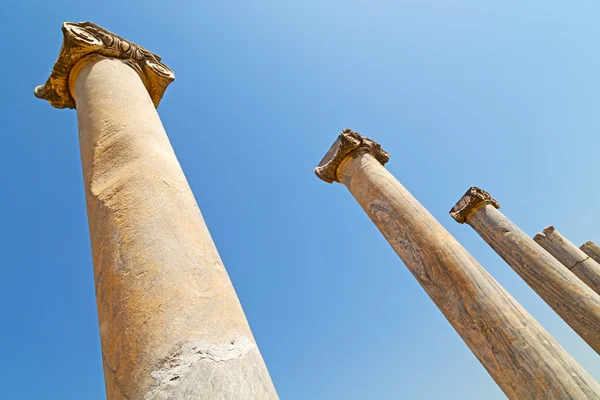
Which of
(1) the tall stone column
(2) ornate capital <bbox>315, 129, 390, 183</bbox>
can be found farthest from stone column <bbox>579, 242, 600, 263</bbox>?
(1) the tall stone column

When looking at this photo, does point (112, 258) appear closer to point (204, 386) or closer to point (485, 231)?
point (204, 386)

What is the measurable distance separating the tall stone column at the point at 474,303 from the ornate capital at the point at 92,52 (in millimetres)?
7641

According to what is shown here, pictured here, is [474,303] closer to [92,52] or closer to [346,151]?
[346,151]

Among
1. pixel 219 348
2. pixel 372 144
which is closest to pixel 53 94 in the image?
pixel 219 348

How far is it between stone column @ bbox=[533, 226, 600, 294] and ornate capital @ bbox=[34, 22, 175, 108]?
917 inches

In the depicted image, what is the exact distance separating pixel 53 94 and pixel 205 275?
27.4 ft

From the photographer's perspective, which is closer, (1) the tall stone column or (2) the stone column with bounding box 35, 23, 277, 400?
(2) the stone column with bounding box 35, 23, 277, 400

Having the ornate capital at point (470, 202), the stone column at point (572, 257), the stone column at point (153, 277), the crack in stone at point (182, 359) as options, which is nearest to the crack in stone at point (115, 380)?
the stone column at point (153, 277)

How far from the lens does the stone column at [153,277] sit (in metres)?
3.56

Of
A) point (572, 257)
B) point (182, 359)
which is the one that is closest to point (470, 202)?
point (572, 257)

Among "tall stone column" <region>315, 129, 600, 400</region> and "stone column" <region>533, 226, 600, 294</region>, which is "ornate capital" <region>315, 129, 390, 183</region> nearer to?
"tall stone column" <region>315, 129, 600, 400</region>

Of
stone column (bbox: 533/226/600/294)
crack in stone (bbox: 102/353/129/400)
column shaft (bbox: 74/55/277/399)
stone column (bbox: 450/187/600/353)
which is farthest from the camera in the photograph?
stone column (bbox: 533/226/600/294)

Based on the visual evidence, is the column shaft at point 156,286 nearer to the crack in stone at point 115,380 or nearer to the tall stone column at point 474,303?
the crack in stone at point 115,380

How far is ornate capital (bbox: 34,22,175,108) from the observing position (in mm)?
8750
